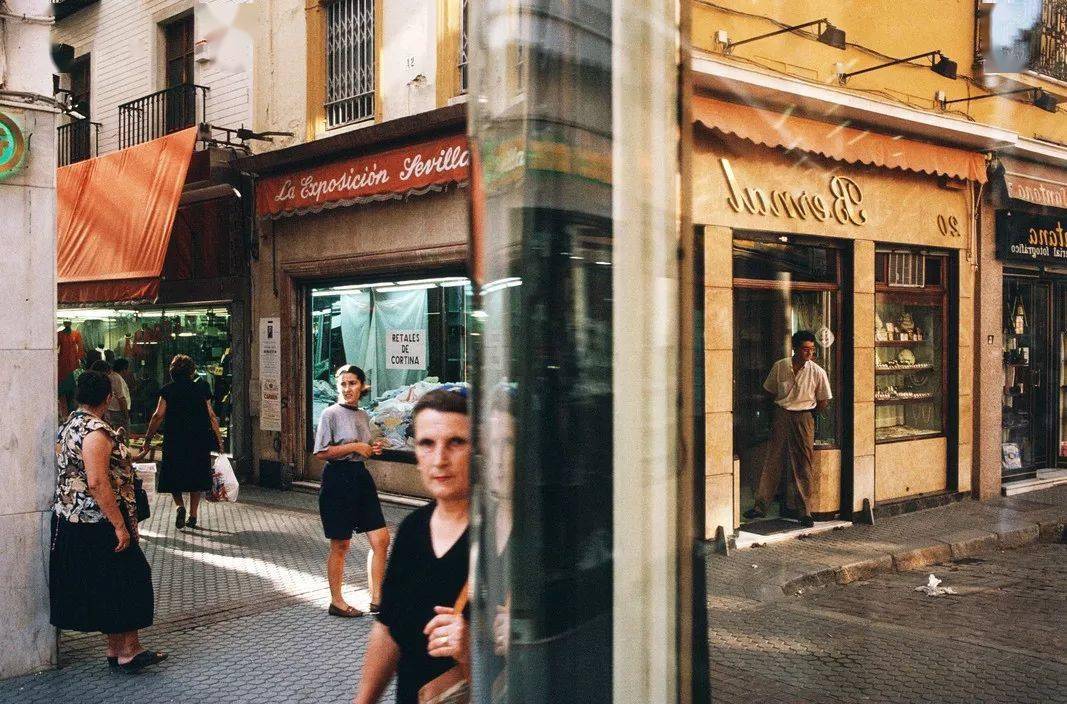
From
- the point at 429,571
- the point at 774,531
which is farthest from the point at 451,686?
the point at 774,531

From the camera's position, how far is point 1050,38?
1571 millimetres

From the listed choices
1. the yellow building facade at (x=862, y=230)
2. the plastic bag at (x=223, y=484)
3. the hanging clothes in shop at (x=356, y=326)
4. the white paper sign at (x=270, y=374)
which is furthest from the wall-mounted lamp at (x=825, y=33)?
the white paper sign at (x=270, y=374)

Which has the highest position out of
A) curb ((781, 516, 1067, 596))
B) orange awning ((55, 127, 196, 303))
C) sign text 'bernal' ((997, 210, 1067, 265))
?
orange awning ((55, 127, 196, 303))

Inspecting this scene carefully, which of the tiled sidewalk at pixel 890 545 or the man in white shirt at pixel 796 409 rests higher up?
the man in white shirt at pixel 796 409

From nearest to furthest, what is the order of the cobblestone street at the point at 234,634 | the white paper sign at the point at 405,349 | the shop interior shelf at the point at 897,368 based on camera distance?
the shop interior shelf at the point at 897,368, the cobblestone street at the point at 234,634, the white paper sign at the point at 405,349

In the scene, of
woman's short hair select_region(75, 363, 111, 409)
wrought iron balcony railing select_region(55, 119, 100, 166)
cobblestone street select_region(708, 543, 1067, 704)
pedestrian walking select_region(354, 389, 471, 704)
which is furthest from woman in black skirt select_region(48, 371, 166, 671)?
wrought iron balcony railing select_region(55, 119, 100, 166)

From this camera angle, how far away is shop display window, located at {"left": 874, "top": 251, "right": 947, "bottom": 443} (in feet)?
4.98

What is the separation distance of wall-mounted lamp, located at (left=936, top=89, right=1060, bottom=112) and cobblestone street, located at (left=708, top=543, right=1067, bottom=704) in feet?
2.27

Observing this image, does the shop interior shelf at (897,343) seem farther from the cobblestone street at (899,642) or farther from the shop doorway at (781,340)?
the cobblestone street at (899,642)

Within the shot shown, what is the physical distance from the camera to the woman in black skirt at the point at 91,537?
4.91 metres

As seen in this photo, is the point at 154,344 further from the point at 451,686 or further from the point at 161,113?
the point at 451,686

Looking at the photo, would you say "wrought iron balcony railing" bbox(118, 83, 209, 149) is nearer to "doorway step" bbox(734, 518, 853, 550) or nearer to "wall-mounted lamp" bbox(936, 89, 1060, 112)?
"wall-mounted lamp" bbox(936, 89, 1060, 112)

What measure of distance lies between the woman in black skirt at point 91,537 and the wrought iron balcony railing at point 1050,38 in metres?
4.58

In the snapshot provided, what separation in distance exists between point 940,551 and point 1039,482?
0.20m
